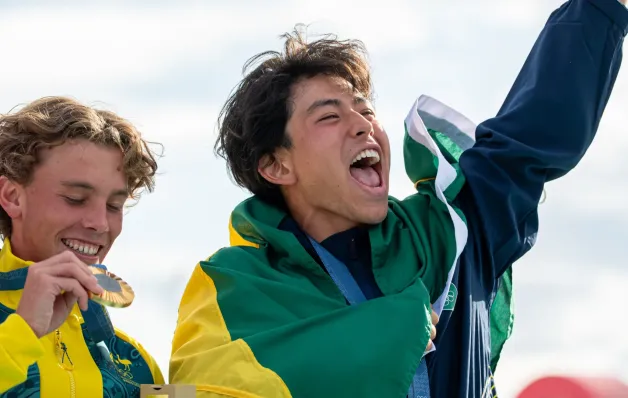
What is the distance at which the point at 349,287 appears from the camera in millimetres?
5324

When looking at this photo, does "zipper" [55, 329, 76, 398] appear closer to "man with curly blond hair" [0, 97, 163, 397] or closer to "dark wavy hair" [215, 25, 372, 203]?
"man with curly blond hair" [0, 97, 163, 397]

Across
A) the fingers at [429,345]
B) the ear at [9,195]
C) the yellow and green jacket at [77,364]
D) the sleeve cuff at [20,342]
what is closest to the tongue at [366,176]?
the fingers at [429,345]

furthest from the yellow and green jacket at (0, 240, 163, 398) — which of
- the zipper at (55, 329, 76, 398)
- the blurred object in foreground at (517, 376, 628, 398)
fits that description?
the blurred object in foreground at (517, 376, 628, 398)

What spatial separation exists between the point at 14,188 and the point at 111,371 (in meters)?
0.84

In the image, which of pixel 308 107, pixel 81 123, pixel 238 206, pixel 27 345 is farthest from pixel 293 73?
pixel 27 345

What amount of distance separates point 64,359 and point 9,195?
2.47ft

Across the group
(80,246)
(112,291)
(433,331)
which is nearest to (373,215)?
(433,331)

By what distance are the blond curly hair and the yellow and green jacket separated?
0.34m

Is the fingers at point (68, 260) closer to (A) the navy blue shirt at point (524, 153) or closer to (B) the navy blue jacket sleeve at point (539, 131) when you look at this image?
(A) the navy blue shirt at point (524, 153)

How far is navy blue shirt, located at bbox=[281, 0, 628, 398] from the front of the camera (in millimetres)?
5504

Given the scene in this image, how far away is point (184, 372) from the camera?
5.06m

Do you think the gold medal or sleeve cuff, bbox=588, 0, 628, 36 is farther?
sleeve cuff, bbox=588, 0, 628, 36

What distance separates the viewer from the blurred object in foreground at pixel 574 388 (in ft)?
13.8

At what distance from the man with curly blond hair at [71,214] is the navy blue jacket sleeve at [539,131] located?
146 centimetres
